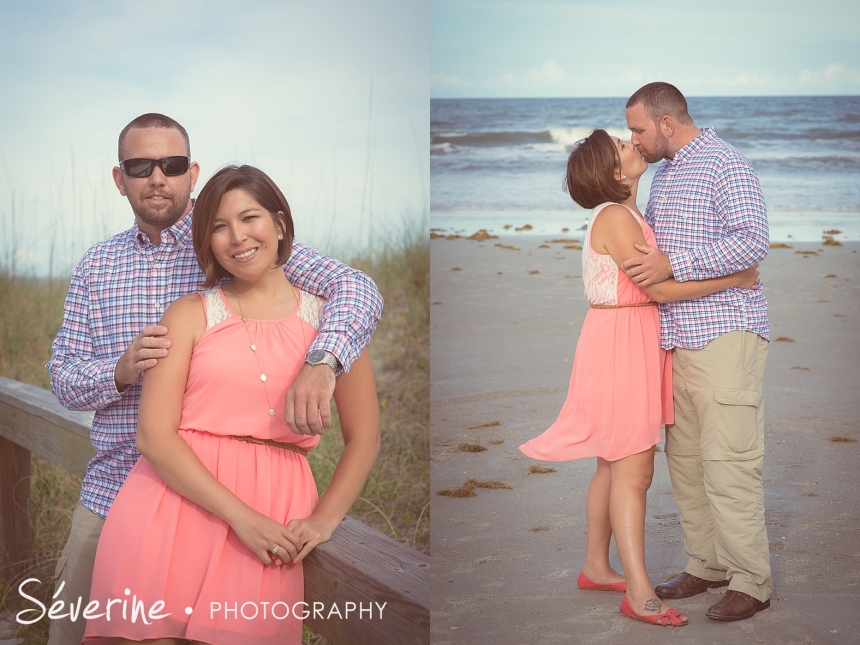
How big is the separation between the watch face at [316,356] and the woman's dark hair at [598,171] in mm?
1280

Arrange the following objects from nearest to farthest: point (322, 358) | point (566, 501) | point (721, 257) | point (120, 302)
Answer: point (322, 358) < point (120, 302) < point (721, 257) < point (566, 501)

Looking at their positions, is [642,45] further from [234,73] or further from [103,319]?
[103,319]

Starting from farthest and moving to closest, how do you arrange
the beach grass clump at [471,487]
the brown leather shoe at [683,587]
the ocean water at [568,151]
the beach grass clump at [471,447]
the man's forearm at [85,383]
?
the ocean water at [568,151] → the beach grass clump at [471,447] → the beach grass clump at [471,487] → the brown leather shoe at [683,587] → the man's forearm at [85,383]

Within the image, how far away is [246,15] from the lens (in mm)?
5449

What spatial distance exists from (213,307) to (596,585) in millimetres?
1719

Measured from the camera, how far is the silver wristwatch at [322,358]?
1.89 metres

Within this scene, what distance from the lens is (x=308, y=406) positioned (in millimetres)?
1804

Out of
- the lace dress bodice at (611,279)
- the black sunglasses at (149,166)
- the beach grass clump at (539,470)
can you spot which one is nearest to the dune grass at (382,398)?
the beach grass clump at (539,470)

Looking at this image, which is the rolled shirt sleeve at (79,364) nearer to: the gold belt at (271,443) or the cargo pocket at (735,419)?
the gold belt at (271,443)

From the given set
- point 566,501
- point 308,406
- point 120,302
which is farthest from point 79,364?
point 566,501

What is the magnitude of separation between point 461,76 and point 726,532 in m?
21.9

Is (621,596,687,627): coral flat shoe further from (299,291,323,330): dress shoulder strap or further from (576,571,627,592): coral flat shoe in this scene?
(299,291,323,330): dress shoulder strap

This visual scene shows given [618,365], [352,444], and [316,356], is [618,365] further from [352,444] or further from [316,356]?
[316,356]

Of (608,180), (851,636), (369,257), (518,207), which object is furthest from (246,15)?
(518,207)
